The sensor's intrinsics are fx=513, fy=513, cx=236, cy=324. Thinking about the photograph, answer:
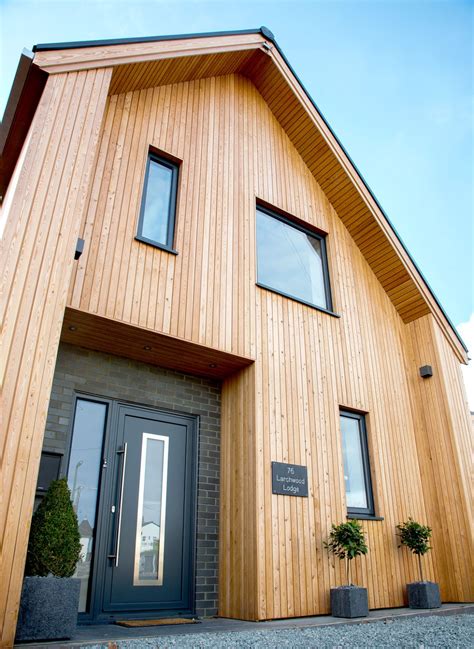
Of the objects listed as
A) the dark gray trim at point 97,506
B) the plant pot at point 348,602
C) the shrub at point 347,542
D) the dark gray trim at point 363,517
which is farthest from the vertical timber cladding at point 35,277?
the dark gray trim at point 363,517

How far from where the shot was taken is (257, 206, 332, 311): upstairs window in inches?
286

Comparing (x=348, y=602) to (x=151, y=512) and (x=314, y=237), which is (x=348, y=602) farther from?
(x=314, y=237)

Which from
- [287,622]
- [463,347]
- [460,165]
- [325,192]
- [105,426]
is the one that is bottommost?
[287,622]

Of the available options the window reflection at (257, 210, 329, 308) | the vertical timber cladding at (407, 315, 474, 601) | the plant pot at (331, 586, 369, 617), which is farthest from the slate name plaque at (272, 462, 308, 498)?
the vertical timber cladding at (407, 315, 474, 601)

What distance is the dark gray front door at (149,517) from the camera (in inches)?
203

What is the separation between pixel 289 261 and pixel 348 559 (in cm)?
408

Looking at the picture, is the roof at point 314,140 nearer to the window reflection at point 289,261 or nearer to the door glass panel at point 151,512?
the window reflection at point 289,261

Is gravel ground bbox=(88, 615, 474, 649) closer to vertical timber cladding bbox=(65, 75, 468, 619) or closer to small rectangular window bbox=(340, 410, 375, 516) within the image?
vertical timber cladding bbox=(65, 75, 468, 619)

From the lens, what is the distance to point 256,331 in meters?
6.41

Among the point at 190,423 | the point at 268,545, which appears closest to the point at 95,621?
the point at 268,545

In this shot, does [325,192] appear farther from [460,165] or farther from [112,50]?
[460,165]

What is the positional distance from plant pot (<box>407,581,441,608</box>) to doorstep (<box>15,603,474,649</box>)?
106 millimetres

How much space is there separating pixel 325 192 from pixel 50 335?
245 inches

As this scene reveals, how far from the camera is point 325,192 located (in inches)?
348
